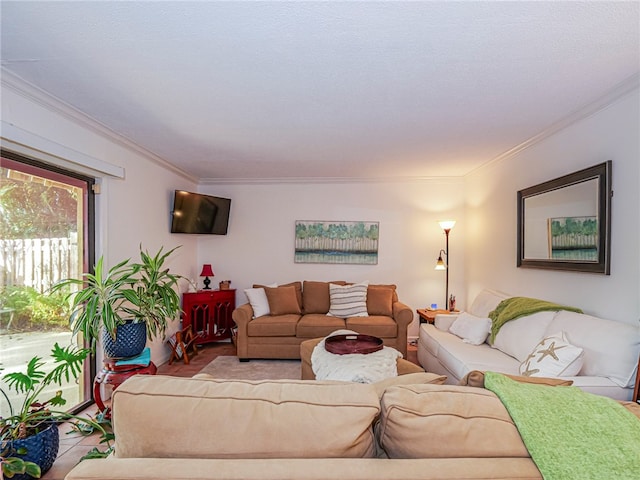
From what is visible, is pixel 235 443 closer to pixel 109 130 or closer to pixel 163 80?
pixel 163 80

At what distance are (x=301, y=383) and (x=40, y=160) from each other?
8.53 ft

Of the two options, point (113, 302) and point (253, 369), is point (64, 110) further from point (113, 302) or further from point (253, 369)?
point (253, 369)

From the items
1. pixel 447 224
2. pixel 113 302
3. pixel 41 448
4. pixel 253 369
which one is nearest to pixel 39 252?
pixel 113 302

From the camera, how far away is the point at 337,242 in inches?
196

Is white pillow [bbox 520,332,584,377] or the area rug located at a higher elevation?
white pillow [bbox 520,332,584,377]

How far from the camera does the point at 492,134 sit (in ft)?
9.98

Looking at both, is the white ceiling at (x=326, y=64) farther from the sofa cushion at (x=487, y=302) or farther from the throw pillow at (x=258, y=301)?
the throw pillow at (x=258, y=301)

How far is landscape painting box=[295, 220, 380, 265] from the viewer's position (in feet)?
16.2

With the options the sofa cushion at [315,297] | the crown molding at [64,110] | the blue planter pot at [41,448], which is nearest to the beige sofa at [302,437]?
the blue planter pot at [41,448]

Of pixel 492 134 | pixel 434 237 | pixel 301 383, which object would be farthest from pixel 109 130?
pixel 434 237

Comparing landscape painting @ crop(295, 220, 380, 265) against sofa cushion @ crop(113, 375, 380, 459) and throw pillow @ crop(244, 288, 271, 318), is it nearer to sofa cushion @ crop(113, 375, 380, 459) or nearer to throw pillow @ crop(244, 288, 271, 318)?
throw pillow @ crop(244, 288, 271, 318)

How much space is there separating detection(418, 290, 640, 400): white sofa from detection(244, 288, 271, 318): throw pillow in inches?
76.7

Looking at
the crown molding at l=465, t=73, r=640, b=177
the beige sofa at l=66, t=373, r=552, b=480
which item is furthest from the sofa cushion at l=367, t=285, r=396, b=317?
the beige sofa at l=66, t=373, r=552, b=480

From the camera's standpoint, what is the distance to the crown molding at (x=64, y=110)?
204 centimetres
